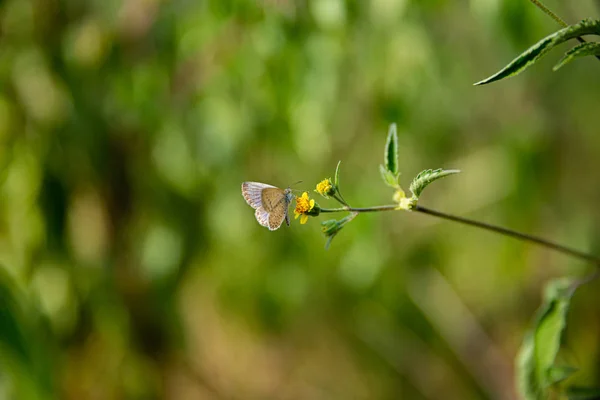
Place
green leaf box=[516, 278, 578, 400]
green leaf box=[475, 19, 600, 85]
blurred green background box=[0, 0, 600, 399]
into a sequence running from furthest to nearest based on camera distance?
blurred green background box=[0, 0, 600, 399]
green leaf box=[516, 278, 578, 400]
green leaf box=[475, 19, 600, 85]

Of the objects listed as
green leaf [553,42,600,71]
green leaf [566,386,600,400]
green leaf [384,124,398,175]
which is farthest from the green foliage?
green leaf [566,386,600,400]

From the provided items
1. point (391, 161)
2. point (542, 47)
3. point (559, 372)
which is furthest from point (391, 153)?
point (559, 372)

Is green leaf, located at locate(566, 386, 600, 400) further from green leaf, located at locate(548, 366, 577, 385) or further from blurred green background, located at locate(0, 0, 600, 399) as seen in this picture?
blurred green background, located at locate(0, 0, 600, 399)

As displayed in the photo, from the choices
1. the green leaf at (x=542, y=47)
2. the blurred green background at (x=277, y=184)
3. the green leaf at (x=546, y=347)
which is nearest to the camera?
the green leaf at (x=542, y=47)

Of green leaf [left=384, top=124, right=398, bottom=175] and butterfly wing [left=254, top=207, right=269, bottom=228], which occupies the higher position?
green leaf [left=384, top=124, right=398, bottom=175]

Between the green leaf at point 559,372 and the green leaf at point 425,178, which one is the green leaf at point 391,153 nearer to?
the green leaf at point 425,178

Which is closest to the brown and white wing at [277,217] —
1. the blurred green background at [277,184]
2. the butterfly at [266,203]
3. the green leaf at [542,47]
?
the butterfly at [266,203]

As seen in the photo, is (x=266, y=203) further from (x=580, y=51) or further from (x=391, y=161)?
(x=580, y=51)
